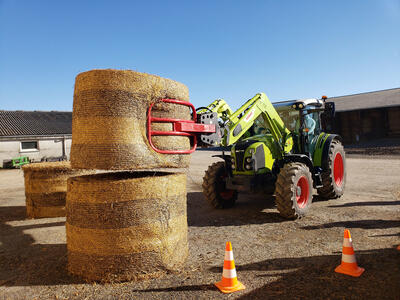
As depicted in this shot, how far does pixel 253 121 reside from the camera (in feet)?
19.6

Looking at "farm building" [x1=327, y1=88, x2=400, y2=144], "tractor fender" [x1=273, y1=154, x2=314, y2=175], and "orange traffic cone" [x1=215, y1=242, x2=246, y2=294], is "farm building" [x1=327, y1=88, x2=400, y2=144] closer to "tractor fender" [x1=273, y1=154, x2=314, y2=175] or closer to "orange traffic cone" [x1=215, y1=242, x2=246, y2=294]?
"tractor fender" [x1=273, y1=154, x2=314, y2=175]

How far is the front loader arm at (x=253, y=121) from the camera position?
544 cm

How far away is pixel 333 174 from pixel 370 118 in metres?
21.1

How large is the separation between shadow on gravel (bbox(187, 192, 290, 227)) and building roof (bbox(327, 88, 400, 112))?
20.3 m

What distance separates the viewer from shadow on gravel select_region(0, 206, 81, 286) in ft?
11.7

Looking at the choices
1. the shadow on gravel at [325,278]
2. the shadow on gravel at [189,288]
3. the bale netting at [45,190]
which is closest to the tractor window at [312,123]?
the shadow on gravel at [325,278]

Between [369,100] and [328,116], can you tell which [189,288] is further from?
[369,100]

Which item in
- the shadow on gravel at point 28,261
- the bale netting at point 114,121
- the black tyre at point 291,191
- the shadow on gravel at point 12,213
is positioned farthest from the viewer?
the shadow on gravel at point 12,213

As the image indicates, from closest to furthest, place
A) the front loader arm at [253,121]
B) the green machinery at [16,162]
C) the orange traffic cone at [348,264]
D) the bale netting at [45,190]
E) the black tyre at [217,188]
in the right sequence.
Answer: the orange traffic cone at [348,264]
the front loader arm at [253,121]
the bale netting at [45,190]
the black tyre at [217,188]
the green machinery at [16,162]

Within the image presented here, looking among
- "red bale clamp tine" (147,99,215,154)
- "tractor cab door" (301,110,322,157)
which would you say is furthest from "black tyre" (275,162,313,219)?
"red bale clamp tine" (147,99,215,154)

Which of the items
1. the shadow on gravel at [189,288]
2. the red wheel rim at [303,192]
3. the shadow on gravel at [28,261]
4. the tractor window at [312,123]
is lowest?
the shadow on gravel at [189,288]

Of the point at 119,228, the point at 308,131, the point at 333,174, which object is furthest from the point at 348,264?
the point at 333,174

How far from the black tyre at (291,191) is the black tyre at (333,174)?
4.29 ft

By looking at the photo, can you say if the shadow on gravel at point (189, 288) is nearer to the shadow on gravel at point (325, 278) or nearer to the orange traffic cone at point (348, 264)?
the shadow on gravel at point (325, 278)
